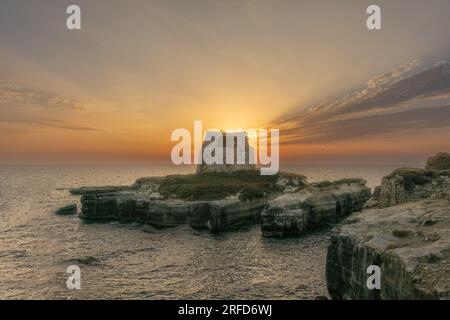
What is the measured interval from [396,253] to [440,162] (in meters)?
30.7

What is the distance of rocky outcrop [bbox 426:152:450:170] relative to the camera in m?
42.0

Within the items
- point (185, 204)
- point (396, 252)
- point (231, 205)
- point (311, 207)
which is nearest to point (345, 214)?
point (311, 207)

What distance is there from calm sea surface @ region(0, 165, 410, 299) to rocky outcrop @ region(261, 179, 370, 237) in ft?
9.69

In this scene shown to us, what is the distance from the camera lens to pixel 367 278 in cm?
2048

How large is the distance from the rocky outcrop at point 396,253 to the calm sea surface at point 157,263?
5601 millimetres

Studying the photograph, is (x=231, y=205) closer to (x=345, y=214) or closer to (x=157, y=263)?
(x=157, y=263)

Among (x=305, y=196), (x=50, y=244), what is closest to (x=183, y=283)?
(x=50, y=244)

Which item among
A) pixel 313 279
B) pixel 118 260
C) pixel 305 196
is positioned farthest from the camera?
pixel 305 196

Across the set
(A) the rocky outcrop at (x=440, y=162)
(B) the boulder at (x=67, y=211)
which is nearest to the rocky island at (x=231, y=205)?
(B) the boulder at (x=67, y=211)

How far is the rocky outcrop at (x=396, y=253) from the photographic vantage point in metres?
16.3

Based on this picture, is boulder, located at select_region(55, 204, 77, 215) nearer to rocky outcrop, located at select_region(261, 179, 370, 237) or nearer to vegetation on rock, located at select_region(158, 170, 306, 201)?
vegetation on rock, located at select_region(158, 170, 306, 201)

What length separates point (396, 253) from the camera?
18844 millimetres
